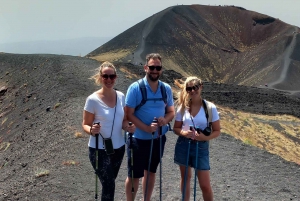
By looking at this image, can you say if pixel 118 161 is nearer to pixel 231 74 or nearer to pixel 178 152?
pixel 178 152

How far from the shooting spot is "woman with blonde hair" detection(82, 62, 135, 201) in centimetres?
526

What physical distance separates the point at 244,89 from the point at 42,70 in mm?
23021

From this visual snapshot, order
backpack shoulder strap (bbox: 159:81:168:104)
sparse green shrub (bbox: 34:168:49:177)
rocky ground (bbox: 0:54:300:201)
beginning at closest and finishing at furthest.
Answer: backpack shoulder strap (bbox: 159:81:168:104) < rocky ground (bbox: 0:54:300:201) < sparse green shrub (bbox: 34:168:49:177)

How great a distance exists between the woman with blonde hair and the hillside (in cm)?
5275

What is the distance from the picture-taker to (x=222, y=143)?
1280 cm

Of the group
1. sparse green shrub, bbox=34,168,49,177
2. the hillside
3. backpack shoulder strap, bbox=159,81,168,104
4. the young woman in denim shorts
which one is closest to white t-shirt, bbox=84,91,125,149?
backpack shoulder strap, bbox=159,81,168,104

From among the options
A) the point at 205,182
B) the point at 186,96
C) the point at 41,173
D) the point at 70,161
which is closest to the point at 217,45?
the point at 70,161

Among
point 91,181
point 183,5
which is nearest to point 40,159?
point 91,181

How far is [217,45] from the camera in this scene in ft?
297

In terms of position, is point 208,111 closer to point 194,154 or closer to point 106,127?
point 194,154

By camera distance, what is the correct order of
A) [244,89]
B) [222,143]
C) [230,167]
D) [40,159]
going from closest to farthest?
[230,167]
[40,159]
[222,143]
[244,89]

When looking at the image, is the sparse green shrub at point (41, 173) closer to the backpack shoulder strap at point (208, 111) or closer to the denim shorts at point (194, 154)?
the denim shorts at point (194, 154)

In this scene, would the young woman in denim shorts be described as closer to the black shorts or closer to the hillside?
the black shorts

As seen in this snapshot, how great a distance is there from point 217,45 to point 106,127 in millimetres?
87957
